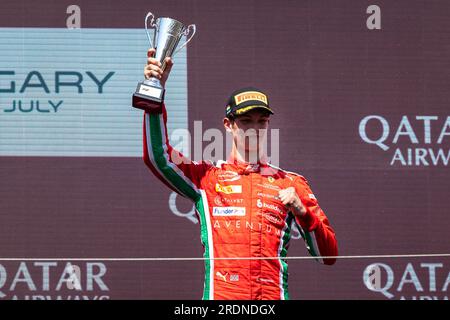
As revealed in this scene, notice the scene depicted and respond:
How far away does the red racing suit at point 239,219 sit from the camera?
10.2ft

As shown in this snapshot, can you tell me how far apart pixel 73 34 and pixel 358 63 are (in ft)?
4.05

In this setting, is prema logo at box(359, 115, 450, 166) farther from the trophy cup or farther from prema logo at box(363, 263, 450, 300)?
the trophy cup

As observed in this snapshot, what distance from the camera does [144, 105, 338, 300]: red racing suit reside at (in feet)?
10.2

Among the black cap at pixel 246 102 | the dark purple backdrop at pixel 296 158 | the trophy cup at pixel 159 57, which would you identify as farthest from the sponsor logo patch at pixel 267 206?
the dark purple backdrop at pixel 296 158

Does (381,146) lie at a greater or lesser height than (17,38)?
lesser

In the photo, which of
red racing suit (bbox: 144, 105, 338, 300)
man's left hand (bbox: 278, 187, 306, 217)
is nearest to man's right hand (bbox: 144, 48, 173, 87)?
red racing suit (bbox: 144, 105, 338, 300)

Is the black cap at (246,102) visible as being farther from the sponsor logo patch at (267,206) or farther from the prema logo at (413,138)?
the prema logo at (413,138)

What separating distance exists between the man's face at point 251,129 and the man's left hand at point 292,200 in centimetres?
23

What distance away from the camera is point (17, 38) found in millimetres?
4477

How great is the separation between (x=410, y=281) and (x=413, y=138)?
0.62 m

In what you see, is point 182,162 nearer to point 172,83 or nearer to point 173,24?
point 173,24

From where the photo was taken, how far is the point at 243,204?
126 inches

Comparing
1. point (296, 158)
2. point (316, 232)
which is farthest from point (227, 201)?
point (296, 158)
